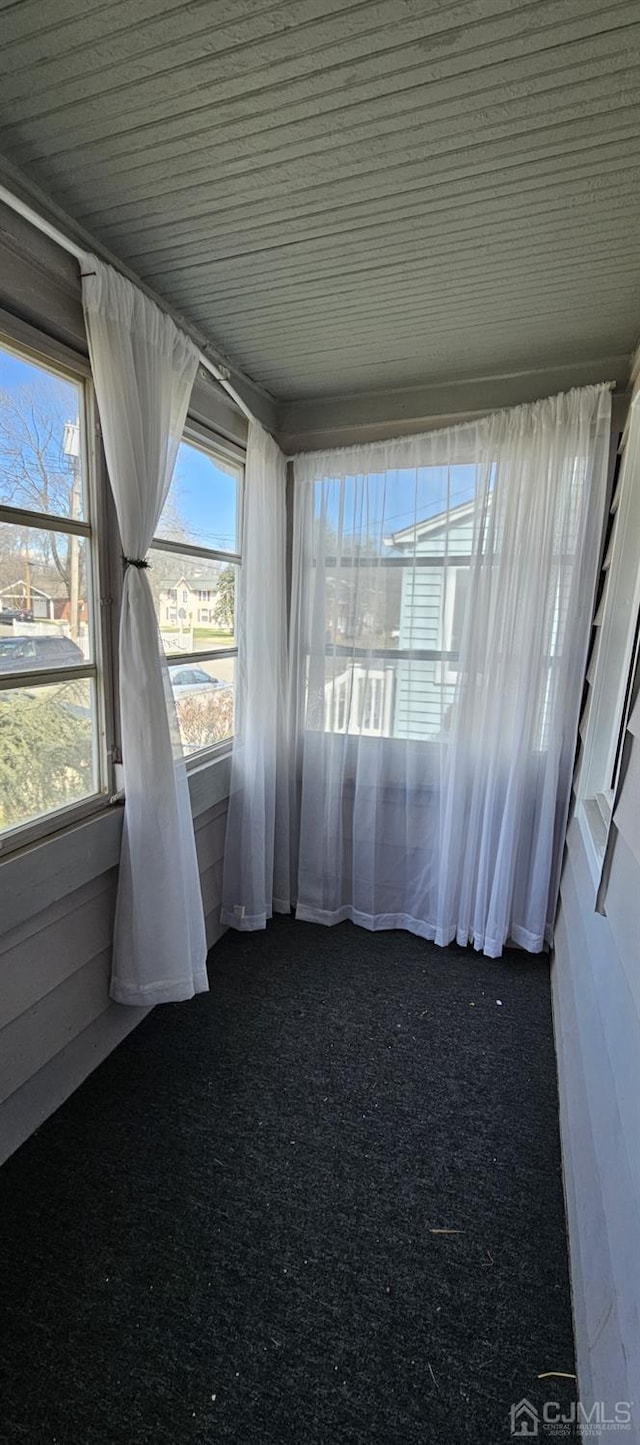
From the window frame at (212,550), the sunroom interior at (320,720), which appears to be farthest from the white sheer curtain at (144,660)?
the window frame at (212,550)

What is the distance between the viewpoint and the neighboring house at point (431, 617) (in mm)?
2213

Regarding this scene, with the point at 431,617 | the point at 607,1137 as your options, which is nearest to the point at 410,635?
the point at 431,617

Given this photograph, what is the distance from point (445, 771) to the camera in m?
2.30

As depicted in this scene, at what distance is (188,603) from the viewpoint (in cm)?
204

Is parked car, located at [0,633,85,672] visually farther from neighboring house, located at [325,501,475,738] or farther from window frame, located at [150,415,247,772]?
neighboring house, located at [325,501,475,738]

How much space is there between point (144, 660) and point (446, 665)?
1.29 m

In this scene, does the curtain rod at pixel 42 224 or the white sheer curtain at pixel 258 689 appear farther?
the white sheer curtain at pixel 258 689

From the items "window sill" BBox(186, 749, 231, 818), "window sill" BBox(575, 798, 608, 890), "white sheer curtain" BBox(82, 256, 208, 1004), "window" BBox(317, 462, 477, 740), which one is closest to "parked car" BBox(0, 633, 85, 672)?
"white sheer curtain" BBox(82, 256, 208, 1004)

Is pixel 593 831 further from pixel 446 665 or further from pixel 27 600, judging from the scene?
pixel 27 600

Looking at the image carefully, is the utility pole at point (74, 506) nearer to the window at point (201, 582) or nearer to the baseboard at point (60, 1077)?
the window at point (201, 582)

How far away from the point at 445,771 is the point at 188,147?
6.72 ft

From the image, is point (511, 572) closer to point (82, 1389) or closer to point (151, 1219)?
point (151, 1219)

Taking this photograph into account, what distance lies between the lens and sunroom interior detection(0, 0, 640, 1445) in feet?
3.18

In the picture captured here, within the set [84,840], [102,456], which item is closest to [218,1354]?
[84,840]
